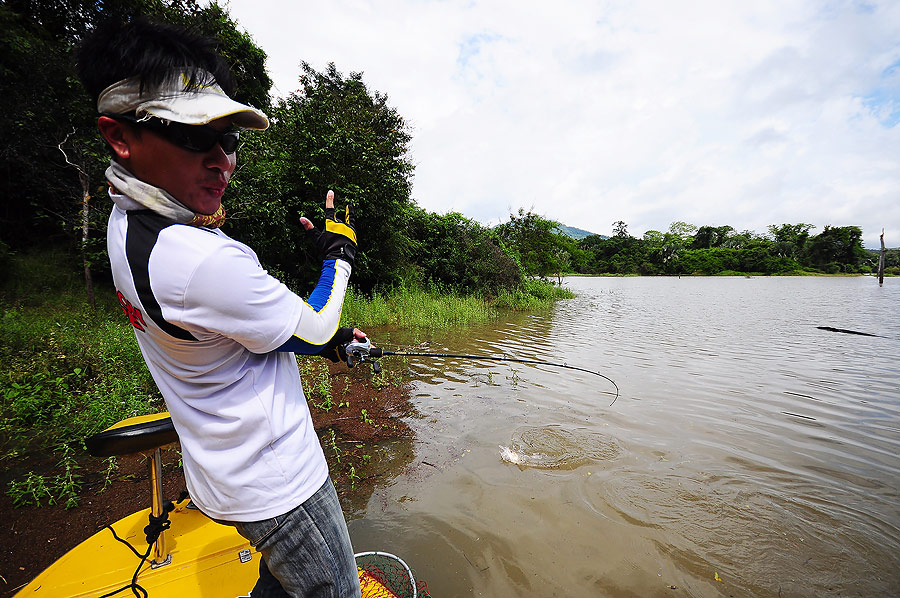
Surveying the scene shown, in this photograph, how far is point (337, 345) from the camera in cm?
129

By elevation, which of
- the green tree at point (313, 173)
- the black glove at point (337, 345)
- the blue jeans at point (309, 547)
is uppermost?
the green tree at point (313, 173)

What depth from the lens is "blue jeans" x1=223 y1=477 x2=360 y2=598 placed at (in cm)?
107

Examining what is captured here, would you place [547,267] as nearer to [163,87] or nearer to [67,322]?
[67,322]

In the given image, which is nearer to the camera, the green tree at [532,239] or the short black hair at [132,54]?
the short black hair at [132,54]

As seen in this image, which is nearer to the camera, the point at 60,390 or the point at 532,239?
the point at 60,390

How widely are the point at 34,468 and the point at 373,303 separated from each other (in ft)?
24.9

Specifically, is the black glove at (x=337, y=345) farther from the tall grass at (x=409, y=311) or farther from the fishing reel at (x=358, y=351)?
the tall grass at (x=409, y=311)

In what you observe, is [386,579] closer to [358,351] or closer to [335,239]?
[358,351]

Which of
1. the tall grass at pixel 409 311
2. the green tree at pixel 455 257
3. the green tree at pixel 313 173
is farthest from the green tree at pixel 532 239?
the green tree at pixel 313 173

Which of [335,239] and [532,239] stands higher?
[532,239]

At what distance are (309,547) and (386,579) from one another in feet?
4.86

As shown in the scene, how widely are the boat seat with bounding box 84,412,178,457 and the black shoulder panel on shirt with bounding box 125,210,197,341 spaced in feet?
2.70

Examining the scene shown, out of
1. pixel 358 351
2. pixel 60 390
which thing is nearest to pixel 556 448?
pixel 358 351

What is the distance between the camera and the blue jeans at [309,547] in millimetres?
1066
